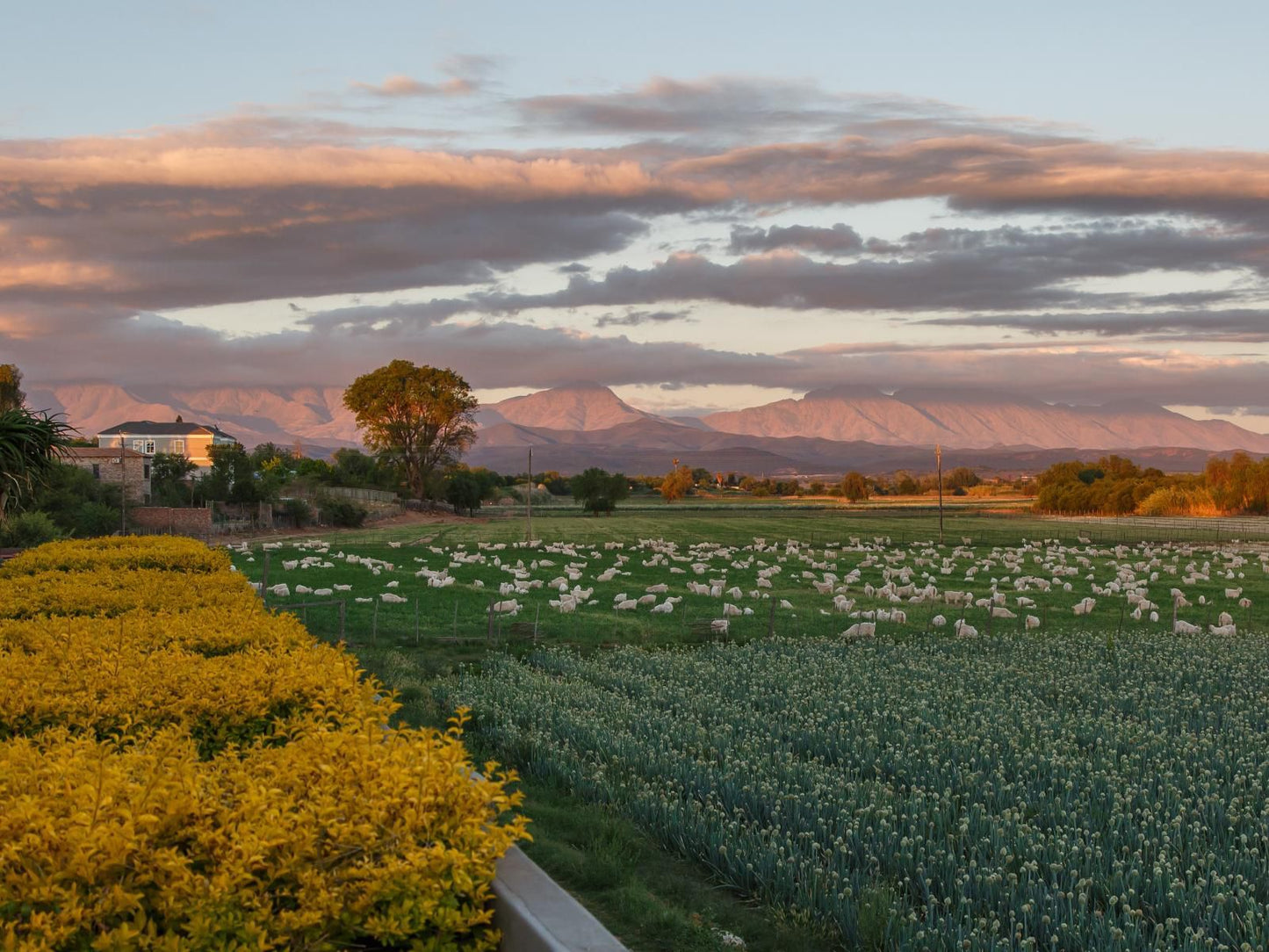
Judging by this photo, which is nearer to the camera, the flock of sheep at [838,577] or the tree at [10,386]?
the flock of sheep at [838,577]

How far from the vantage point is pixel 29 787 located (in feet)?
16.5

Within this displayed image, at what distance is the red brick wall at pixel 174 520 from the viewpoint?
182 ft

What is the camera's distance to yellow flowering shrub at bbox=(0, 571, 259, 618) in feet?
39.2

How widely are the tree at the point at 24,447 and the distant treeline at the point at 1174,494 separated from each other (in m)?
111

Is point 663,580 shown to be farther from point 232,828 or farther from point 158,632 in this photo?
point 232,828

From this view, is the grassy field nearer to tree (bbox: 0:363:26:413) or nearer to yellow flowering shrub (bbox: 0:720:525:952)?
yellow flowering shrub (bbox: 0:720:525:952)

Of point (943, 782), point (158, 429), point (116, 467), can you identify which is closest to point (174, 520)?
point (116, 467)

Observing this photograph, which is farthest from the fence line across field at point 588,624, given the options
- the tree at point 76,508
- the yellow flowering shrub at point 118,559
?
the tree at point 76,508

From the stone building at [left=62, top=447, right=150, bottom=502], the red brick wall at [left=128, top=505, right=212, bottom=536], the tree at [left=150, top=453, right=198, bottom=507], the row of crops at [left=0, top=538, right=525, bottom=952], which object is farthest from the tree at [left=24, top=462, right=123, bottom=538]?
the row of crops at [left=0, top=538, right=525, bottom=952]

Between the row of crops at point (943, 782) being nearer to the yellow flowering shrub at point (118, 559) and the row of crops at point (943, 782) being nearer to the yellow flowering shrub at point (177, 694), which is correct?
the yellow flowering shrub at point (177, 694)

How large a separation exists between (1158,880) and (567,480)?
147 m

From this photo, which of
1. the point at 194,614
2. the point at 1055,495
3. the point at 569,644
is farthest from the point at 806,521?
the point at 194,614

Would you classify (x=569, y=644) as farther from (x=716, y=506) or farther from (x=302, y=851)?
(x=716, y=506)

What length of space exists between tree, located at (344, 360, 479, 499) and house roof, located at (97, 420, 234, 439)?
170ft
